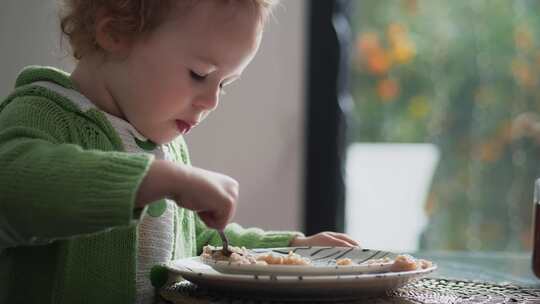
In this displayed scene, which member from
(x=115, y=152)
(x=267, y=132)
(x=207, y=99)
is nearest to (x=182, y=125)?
(x=207, y=99)

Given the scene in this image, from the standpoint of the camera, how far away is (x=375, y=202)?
2.42 metres

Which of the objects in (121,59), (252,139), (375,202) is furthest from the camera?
(375,202)

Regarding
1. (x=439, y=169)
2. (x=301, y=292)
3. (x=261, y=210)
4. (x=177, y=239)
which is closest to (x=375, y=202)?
(x=439, y=169)

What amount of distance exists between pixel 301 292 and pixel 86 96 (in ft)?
1.40

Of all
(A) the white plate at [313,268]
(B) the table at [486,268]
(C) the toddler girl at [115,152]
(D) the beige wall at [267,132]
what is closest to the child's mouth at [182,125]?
(C) the toddler girl at [115,152]

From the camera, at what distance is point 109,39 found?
3.59 feet

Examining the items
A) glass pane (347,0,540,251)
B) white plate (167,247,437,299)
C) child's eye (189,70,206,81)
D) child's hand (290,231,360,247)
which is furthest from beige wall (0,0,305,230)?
white plate (167,247,437,299)

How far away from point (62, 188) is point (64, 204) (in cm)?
2

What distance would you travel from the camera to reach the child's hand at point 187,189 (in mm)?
798

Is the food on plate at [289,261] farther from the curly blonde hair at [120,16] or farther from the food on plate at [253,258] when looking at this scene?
the curly blonde hair at [120,16]

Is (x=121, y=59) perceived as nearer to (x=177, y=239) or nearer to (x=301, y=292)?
(x=177, y=239)

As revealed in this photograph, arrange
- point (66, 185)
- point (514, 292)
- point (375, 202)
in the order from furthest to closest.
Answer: point (375, 202)
point (514, 292)
point (66, 185)

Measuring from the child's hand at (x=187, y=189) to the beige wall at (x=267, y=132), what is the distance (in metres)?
1.40

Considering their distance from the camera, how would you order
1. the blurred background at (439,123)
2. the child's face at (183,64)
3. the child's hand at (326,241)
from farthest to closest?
1. the blurred background at (439,123)
2. the child's hand at (326,241)
3. the child's face at (183,64)
